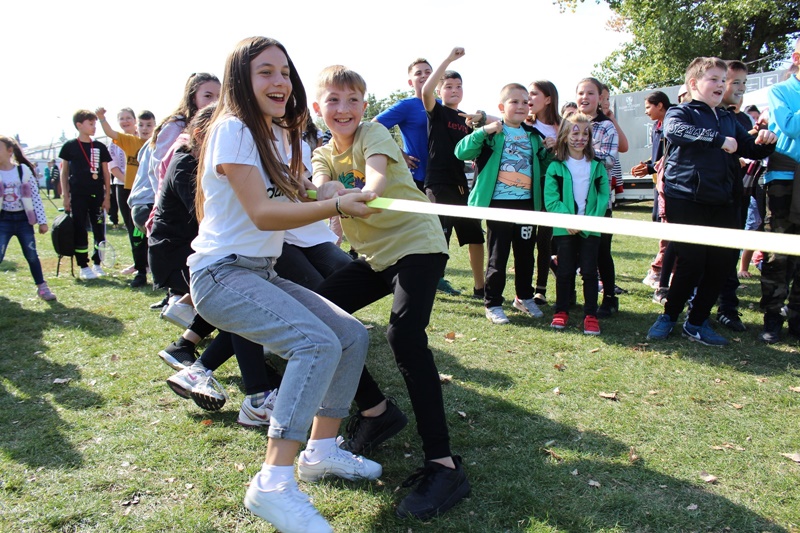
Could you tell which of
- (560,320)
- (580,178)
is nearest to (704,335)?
→ (560,320)

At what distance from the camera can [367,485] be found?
10.1 feet

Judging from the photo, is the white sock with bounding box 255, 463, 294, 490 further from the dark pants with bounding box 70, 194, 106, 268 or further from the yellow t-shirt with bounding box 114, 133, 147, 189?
the yellow t-shirt with bounding box 114, 133, 147, 189

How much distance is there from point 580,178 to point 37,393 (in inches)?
197

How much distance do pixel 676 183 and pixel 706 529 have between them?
131 inches

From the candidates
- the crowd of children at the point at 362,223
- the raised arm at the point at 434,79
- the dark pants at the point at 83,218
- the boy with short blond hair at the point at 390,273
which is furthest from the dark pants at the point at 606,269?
the dark pants at the point at 83,218

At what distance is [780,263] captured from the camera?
551 centimetres

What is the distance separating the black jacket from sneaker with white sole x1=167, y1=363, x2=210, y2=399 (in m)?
4.13

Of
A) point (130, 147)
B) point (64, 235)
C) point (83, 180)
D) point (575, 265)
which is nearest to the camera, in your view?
point (575, 265)

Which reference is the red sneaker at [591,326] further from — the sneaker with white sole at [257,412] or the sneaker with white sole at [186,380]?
the sneaker with white sole at [186,380]

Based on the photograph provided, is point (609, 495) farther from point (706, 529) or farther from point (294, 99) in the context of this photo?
point (294, 99)

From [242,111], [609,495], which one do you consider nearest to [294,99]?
[242,111]

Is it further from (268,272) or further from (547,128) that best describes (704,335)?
(268,272)

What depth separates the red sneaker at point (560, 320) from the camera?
→ 5875 mm

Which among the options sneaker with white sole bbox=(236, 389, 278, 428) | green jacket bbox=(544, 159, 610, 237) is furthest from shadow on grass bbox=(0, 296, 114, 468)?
green jacket bbox=(544, 159, 610, 237)
